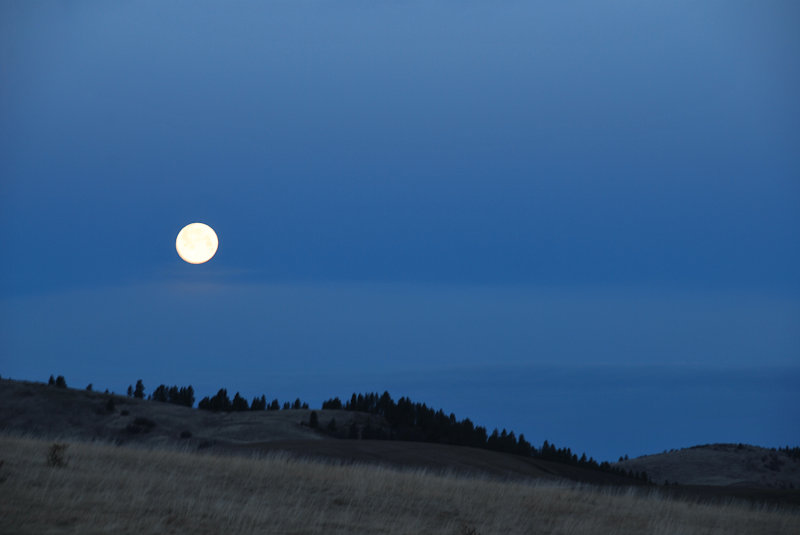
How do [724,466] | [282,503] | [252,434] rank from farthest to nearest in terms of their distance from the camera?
[724,466], [252,434], [282,503]

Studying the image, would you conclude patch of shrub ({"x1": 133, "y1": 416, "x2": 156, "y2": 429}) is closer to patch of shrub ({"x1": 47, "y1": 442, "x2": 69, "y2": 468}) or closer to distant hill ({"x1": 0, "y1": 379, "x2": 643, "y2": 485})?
distant hill ({"x1": 0, "y1": 379, "x2": 643, "y2": 485})

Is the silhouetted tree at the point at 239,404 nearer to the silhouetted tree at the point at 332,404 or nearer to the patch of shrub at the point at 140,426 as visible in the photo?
the silhouetted tree at the point at 332,404

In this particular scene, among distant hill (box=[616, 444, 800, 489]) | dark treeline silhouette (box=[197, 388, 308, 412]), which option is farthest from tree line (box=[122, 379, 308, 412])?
distant hill (box=[616, 444, 800, 489])

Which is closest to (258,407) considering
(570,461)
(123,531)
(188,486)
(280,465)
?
(570,461)

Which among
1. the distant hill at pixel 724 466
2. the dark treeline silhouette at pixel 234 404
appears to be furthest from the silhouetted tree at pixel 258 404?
the distant hill at pixel 724 466

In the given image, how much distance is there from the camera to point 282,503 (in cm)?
1681

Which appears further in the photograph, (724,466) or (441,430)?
(724,466)

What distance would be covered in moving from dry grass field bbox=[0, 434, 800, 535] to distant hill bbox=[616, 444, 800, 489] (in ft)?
136

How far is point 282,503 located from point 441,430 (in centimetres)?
3684

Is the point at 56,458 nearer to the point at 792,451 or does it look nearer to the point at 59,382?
the point at 59,382

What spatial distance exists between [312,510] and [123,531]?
14.3ft

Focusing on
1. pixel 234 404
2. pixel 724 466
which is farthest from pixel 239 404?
pixel 724 466

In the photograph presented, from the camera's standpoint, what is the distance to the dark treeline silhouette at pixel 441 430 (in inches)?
2034

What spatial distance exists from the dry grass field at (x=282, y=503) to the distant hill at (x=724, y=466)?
136 feet
